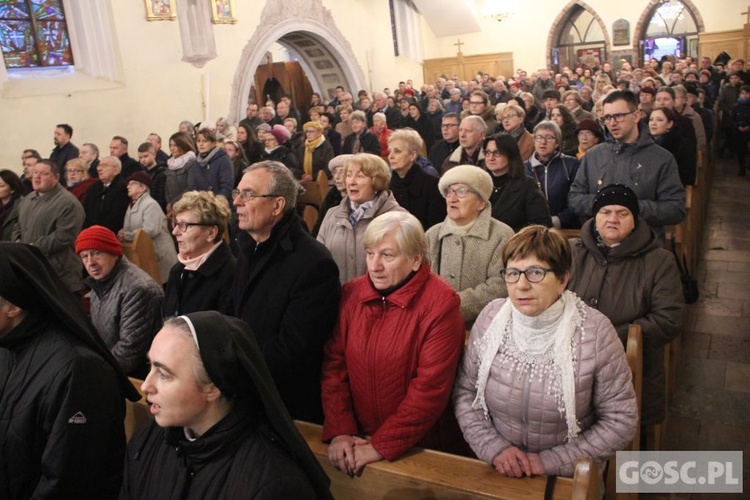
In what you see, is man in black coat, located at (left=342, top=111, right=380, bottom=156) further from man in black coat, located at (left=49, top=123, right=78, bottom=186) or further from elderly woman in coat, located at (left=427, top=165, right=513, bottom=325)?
elderly woman in coat, located at (left=427, top=165, right=513, bottom=325)

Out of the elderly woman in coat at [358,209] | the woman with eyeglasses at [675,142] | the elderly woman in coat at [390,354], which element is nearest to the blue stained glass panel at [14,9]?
the elderly woman in coat at [358,209]

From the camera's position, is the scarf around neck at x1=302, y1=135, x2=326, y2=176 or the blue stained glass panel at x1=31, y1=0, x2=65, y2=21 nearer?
the scarf around neck at x1=302, y1=135, x2=326, y2=176

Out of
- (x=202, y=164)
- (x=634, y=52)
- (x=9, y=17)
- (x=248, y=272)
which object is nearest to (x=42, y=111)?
(x=9, y=17)

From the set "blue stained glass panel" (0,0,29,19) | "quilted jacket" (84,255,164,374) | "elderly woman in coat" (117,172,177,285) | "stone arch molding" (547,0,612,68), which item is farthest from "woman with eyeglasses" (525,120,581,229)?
"stone arch molding" (547,0,612,68)

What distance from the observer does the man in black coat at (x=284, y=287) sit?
97.2 inches

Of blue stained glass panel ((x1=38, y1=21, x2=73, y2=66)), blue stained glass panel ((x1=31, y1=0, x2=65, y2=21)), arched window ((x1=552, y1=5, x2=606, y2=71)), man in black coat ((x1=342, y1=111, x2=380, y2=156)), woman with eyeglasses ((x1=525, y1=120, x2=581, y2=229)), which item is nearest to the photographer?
woman with eyeglasses ((x1=525, y1=120, x2=581, y2=229))

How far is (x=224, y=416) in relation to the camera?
160 centimetres

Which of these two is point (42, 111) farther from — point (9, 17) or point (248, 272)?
point (248, 272)

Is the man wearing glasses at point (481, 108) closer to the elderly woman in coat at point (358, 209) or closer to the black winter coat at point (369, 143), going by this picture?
the black winter coat at point (369, 143)

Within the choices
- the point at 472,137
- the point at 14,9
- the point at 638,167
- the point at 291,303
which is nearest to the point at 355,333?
the point at 291,303

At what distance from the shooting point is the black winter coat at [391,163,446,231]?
4117mm

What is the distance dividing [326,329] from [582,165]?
91.8 inches

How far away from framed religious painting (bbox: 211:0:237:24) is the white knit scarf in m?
10.7

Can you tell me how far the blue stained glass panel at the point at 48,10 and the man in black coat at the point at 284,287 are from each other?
324 inches
